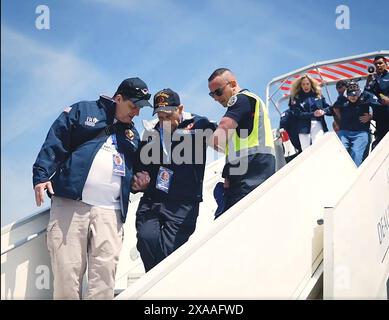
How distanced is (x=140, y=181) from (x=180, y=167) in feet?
0.86

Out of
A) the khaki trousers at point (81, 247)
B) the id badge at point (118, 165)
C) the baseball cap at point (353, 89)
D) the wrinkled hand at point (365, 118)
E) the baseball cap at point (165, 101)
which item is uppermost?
the baseball cap at point (353, 89)

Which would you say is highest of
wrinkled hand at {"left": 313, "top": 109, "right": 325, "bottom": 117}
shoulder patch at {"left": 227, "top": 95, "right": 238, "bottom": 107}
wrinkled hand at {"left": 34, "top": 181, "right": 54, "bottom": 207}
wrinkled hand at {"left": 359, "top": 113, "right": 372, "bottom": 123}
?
wrinkled hand at {"left": 313, "top": 109, "right": 325, "bottom": 117}

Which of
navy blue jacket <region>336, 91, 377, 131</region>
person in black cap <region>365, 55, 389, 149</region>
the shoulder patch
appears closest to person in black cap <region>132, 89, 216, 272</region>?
the shoulder patch

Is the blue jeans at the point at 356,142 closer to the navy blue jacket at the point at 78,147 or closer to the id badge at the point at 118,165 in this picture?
the navy blue jacket at the point at 78,147

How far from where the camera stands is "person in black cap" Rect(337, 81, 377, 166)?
15.5 ft

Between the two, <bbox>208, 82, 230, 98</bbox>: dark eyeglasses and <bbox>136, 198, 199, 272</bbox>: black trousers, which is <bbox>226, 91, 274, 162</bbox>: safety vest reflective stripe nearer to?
<bbox>208, 82, 230, 98</bbox>: dark eyeglasses

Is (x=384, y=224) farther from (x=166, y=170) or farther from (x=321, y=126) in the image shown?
(x=321, y=126)

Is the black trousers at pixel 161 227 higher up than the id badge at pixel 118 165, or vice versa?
the id badge at pixel 118 165

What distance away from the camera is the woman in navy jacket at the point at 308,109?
5125 mm

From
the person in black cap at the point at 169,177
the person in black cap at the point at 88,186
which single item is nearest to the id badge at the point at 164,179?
the person in black cap at the point at 169,177

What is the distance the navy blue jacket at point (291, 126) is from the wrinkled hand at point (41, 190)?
3.15m

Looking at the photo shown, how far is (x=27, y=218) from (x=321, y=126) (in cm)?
342

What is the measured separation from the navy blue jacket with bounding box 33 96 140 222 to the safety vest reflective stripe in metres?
0.61

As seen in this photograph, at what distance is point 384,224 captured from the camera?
3.11 meters
